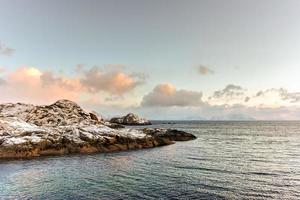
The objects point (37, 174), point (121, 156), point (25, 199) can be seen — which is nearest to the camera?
point (25, 199)

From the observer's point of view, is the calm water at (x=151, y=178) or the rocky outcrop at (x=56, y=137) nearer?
the calm water at (x=151, y=178)

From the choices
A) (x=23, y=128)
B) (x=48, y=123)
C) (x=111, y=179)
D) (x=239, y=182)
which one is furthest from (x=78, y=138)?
(x=239, y=182)

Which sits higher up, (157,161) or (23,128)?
(23,128)

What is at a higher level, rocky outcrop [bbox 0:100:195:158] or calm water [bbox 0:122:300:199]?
rocky outcrop [bbox 0:100:195:158]

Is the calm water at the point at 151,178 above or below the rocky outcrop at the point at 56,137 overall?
below

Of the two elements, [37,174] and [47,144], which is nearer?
[37,174]

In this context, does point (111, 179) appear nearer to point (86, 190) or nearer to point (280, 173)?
point (86, 190)

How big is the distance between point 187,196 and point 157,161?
22882 millimetres

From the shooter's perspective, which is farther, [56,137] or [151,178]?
[56,137]

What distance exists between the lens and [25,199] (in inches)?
1134

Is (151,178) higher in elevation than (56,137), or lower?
lower

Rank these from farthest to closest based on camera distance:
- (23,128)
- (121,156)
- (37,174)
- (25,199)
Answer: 1. (23,128)
2. (121,156)
3. (37,174)
4. (25,199)

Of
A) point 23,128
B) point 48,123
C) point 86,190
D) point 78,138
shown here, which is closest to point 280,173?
point 86,190

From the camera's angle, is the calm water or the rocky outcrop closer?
the calm water
